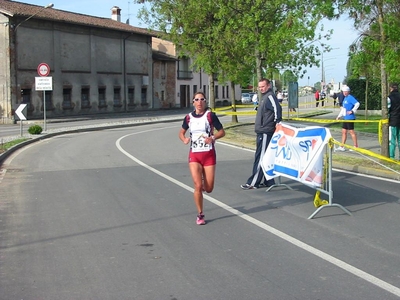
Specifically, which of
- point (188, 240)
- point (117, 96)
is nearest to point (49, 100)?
point (117, 96)

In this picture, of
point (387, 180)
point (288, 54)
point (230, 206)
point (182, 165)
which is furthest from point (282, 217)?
point (288, 54)

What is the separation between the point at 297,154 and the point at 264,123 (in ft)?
6.22

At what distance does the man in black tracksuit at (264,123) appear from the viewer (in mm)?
11164

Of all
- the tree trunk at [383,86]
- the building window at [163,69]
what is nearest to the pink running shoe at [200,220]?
the tree trunk at [383,86]

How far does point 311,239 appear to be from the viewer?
24.6 ft

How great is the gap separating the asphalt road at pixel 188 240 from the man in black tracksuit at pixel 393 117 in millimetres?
2729

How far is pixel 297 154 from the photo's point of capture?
9.55m

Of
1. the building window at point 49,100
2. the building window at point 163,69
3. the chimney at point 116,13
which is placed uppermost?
the chimney at point 116,13

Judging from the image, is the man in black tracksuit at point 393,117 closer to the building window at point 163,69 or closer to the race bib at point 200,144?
the race bib at point 200,144

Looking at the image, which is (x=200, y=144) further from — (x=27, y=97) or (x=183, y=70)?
(x=183, y=70)

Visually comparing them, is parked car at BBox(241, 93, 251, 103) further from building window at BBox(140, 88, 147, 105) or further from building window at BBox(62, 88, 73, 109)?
building window at BBox(62, 88, 73, 109)

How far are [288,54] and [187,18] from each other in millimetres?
7932

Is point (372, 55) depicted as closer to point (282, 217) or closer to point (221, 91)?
point (282, 217)

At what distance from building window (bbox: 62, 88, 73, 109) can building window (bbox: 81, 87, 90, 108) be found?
1820 millimetres
